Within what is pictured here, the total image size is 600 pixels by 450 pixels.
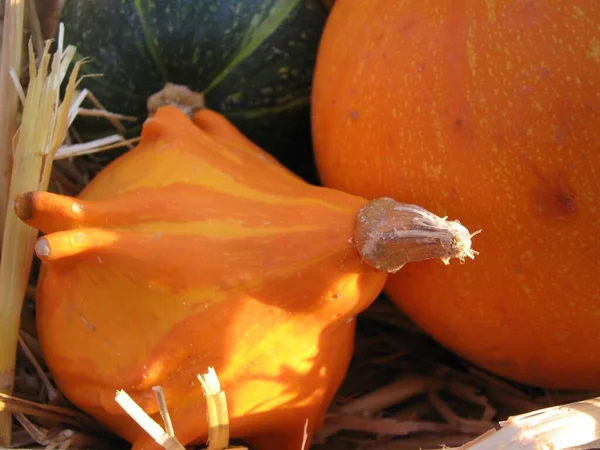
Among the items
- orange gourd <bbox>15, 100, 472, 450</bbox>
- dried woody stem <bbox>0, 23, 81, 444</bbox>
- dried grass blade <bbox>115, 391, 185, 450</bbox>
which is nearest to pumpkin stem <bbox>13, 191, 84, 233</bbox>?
orange gourd <bbox>15, 100, 472, 450</bbox>

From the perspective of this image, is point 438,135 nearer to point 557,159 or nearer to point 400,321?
point 557,159

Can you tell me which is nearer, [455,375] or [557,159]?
[557,159]

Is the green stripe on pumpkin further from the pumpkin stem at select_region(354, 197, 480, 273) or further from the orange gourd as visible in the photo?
the pumpkin stem at select_region(354, 197, 480, 273)

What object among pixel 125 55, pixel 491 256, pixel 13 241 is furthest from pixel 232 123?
pixel 491 256

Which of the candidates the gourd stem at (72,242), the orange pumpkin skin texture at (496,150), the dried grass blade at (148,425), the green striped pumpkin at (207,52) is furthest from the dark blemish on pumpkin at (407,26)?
the dried grass blade at (148,425)

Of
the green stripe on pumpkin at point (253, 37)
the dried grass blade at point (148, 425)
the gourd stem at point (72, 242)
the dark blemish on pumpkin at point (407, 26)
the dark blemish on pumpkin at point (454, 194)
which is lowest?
the dried grass blade at point (148, 425)

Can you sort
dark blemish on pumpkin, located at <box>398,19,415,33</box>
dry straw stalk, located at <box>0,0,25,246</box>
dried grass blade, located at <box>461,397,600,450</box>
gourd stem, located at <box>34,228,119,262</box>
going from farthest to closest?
dry straw stalk, located at <box>0,0,25,246</box> → dark blemish on pumpkin, located at <box>398,19,415,33</box> → gourd stem, located at <box>34,228,119,262</box> → dried grass blade, located at <box>461,397,600,450</box>

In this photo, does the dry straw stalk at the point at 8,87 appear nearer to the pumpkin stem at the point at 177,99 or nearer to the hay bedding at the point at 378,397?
the hay bedding at the point at 378,397
